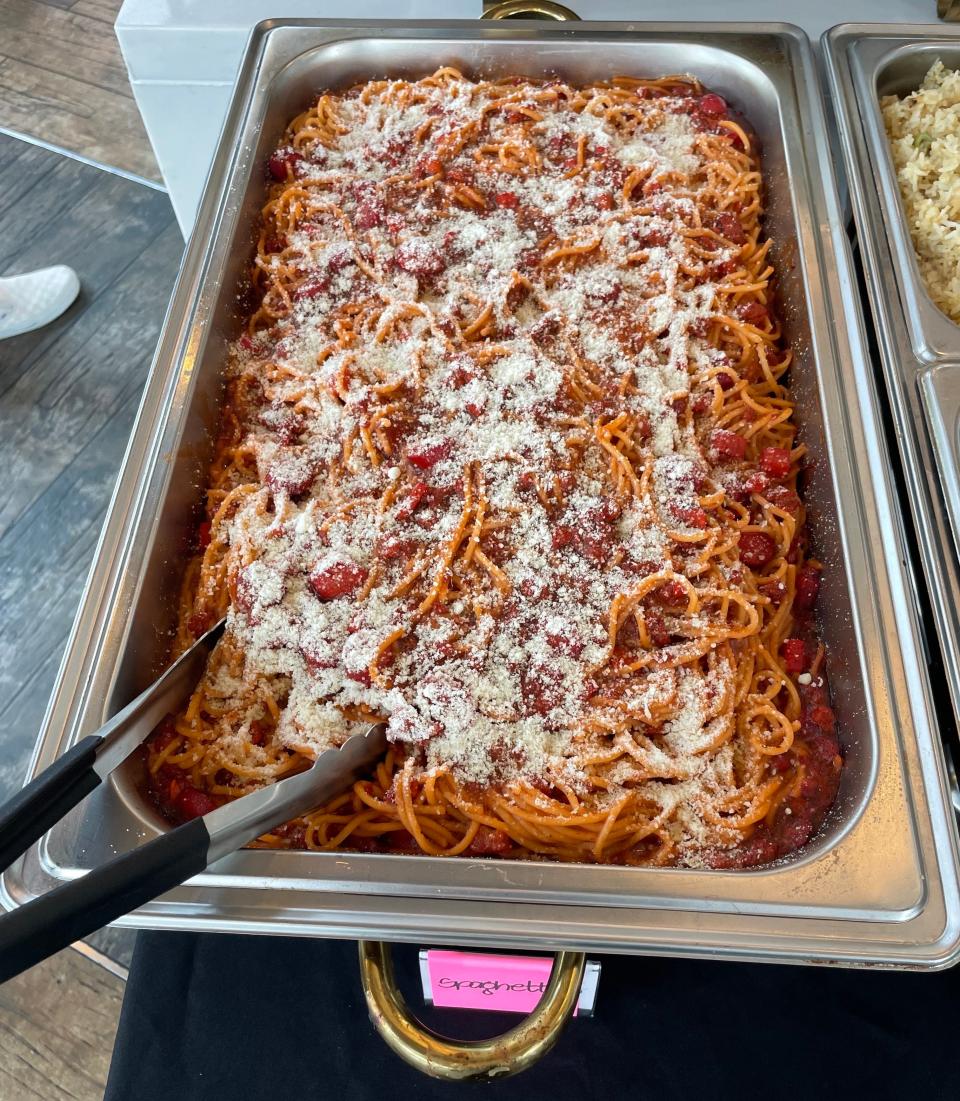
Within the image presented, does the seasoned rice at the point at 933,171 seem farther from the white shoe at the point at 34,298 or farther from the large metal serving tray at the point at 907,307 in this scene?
the white shoe at the point at 34,298

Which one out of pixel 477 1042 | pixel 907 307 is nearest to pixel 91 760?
pixel 477 1042

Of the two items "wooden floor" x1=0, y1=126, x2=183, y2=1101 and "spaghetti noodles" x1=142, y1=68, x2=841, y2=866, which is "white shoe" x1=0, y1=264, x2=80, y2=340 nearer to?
"wooden floor" x1=0, y1=126, x2=183, y2=1101

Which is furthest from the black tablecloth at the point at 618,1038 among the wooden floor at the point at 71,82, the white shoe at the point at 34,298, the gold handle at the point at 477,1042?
the wooden floor at the point at 71,82

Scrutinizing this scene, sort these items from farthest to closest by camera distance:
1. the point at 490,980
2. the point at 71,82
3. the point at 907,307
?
the point at 71,82 → the point at 907,307 → the point at 490,980

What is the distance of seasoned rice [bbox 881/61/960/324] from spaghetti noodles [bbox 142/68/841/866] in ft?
1.05

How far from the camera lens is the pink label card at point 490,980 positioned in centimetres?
135

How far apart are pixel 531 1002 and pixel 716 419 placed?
3.52 feet

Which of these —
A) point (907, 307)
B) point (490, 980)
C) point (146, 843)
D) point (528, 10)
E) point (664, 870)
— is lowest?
point (490, 980)

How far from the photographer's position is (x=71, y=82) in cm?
434

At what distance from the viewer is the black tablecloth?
151cm

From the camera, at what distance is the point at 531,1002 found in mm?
1492

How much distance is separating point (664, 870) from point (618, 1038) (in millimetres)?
468

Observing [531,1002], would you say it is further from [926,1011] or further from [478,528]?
[478,528]

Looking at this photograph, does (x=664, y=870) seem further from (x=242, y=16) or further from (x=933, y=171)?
(x=242, y=16)
